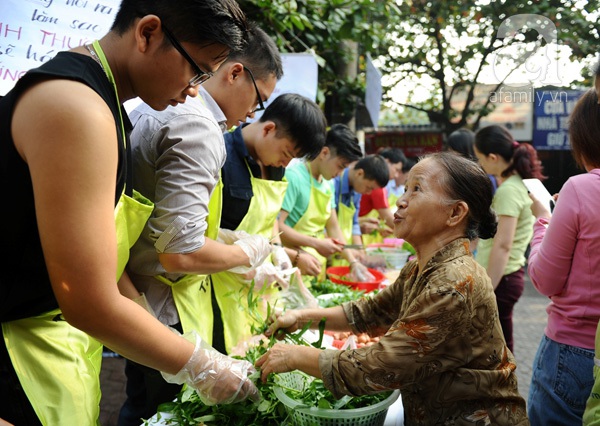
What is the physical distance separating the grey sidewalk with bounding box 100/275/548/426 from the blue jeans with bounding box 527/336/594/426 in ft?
8.23

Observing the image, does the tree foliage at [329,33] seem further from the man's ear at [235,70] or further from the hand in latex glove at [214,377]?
the hand in latex glove at [214,377]

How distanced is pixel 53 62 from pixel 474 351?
1.36 m

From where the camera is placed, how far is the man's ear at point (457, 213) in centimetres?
163

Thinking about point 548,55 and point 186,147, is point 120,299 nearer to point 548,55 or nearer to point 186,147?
point 186,147

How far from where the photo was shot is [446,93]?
1458 cm

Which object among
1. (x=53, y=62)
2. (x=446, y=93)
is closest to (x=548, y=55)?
(x=53, y=62)

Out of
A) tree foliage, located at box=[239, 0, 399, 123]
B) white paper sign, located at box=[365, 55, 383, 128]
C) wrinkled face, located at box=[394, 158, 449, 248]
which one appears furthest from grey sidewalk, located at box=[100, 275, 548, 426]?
tree foliage, located at box=[239, 0, 399, 123]

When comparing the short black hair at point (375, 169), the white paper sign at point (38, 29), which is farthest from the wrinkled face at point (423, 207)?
the short black hair at point (375, 169)

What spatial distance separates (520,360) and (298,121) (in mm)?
4248

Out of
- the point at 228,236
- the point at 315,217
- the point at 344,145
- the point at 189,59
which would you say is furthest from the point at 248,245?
the point at 344,145

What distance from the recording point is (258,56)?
7.35 ft

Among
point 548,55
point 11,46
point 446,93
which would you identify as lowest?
point 446,93

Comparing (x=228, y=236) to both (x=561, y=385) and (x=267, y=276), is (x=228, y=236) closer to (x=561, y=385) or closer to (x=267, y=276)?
(x=267, y=276)

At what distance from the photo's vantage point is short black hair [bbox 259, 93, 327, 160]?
2.65 m
